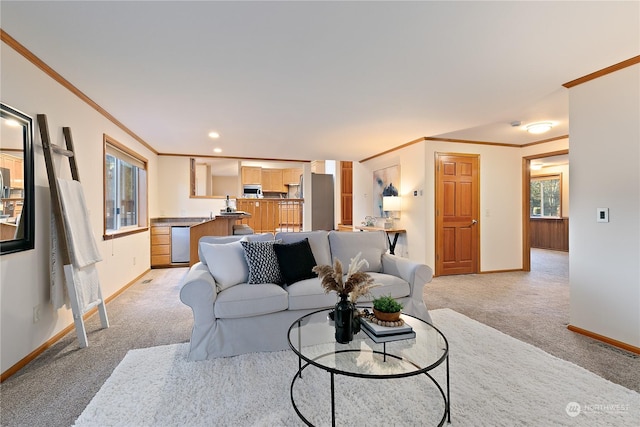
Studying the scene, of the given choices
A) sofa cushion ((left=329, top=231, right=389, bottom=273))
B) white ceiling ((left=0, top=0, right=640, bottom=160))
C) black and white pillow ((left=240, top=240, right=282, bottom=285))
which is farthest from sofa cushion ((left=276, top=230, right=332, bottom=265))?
white ceiling ((left=0, top=0, right=640, bottom=160))

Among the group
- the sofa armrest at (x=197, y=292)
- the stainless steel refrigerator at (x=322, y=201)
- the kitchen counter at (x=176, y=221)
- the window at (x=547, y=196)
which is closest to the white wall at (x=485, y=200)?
the stainless steel refrigerator at (x=322, y=201)

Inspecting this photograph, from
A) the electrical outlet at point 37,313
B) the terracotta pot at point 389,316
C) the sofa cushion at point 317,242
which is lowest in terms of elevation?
the electrical outlet at point 37,313

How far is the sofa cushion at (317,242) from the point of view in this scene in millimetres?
3053

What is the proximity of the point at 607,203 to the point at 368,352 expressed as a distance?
8.19 feet

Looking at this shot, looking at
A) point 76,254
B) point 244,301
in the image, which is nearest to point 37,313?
point 76,254

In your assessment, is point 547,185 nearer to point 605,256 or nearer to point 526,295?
point 526,295

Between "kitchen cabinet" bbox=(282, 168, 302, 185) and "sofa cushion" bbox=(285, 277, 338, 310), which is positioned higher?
"kitchen cabinet" bbox=(282, 168, 302, 185)

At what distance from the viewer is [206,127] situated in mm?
4273

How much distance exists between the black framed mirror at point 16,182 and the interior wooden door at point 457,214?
16.2 ft

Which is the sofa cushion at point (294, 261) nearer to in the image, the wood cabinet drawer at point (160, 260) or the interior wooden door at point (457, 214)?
the interior wooden door at point (457, 214)

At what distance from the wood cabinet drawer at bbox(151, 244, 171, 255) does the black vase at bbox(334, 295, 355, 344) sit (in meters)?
4.99

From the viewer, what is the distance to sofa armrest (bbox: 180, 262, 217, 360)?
224 centimetres

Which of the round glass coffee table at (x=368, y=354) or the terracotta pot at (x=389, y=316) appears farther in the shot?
the terracotta pot at (x=389, y=316)

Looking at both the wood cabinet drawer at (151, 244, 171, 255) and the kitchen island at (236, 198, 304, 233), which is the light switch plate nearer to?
the kitchen island at (236, 198, 304, 233)
